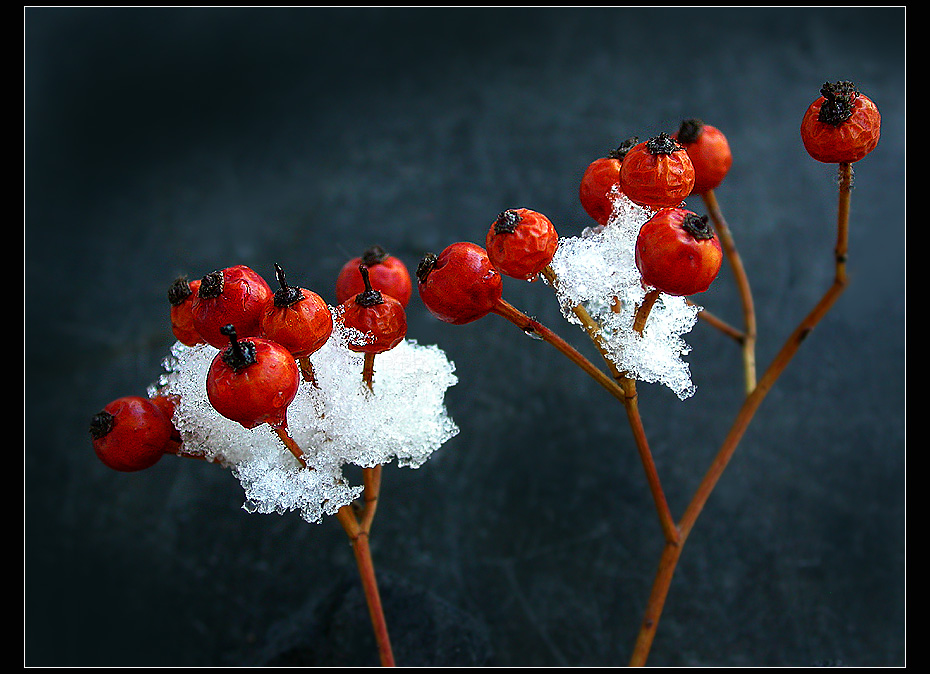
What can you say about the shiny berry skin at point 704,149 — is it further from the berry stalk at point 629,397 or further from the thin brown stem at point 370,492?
the thin brown stem at point 370,492

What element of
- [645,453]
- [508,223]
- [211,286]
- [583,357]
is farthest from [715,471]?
[211,286]

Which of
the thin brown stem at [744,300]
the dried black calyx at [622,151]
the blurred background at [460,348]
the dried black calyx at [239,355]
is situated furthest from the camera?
the blurred background at [460,348]

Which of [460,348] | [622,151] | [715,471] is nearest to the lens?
[622,151]

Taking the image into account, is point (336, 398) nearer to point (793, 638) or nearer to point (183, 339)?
point (183, 339)

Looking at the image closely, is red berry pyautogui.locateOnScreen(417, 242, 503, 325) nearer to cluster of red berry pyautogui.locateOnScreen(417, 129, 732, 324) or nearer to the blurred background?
cluster of red berry pyautogui.locateOnScreen(417, 129, 732, 324)

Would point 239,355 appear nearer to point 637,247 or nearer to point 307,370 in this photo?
point 307,370

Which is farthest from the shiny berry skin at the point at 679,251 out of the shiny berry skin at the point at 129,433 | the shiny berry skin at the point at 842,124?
the shiny berry skin at the point at 129,433
